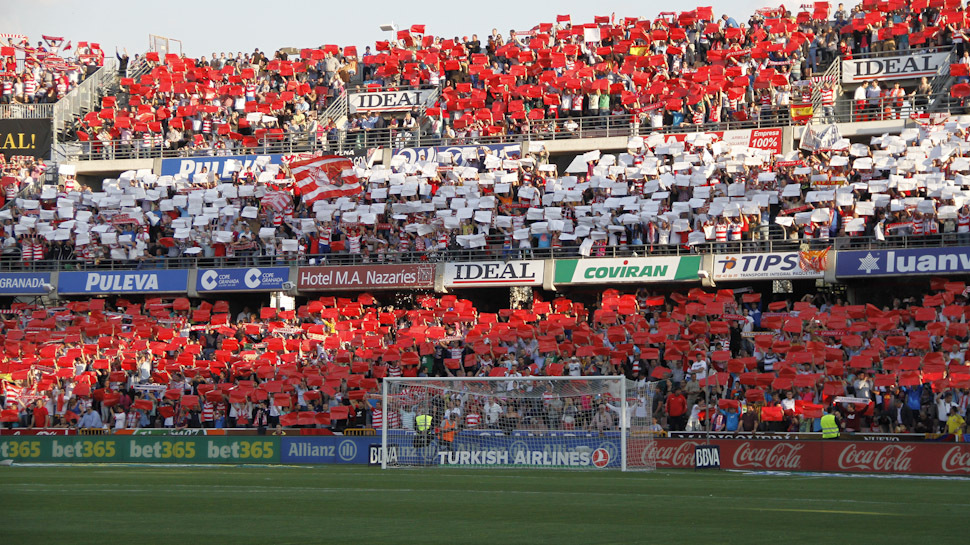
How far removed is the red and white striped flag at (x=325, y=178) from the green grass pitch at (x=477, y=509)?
17.8 meters

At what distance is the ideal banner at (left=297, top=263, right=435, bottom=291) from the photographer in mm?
35969

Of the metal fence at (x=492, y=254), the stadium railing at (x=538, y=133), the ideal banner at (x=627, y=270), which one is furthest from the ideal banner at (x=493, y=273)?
the stadium railing at (x=538, y=133)

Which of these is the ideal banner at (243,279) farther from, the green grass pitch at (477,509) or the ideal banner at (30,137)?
the green grass pitch at (477,509)

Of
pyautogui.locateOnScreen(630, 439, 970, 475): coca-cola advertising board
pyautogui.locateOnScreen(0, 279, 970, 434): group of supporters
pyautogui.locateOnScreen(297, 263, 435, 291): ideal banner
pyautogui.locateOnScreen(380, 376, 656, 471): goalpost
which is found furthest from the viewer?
pyautogui.locateOnScreen(297, 263, 435, 291): ideal banner

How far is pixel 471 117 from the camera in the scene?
40.4 meters

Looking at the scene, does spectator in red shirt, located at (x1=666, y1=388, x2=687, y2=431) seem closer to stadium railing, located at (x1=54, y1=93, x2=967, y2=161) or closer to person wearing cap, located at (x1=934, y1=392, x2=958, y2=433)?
person wearing cap, located at (x1=934, y1=392, x2=958, y2=433)

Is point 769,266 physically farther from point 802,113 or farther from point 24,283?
point 24,283

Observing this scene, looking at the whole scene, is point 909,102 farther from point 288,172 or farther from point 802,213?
point 288,172

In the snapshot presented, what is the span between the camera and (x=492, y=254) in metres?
35.9

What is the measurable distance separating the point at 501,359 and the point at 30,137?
2247 cm

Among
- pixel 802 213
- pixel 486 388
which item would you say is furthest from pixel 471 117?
pixel 486 388

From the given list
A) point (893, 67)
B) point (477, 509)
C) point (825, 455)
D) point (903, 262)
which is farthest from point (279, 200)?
point (477, 509)

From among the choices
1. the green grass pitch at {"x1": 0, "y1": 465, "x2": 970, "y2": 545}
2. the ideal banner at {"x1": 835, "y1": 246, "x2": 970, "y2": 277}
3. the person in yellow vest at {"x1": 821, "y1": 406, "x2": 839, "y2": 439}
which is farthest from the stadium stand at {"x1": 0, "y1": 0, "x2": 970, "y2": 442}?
the green grass pitch at {"x1": 0, "y1": 465, "x2": 970, "y2": 545}

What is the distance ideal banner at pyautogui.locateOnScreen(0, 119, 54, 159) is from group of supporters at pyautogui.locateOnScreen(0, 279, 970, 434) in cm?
854
